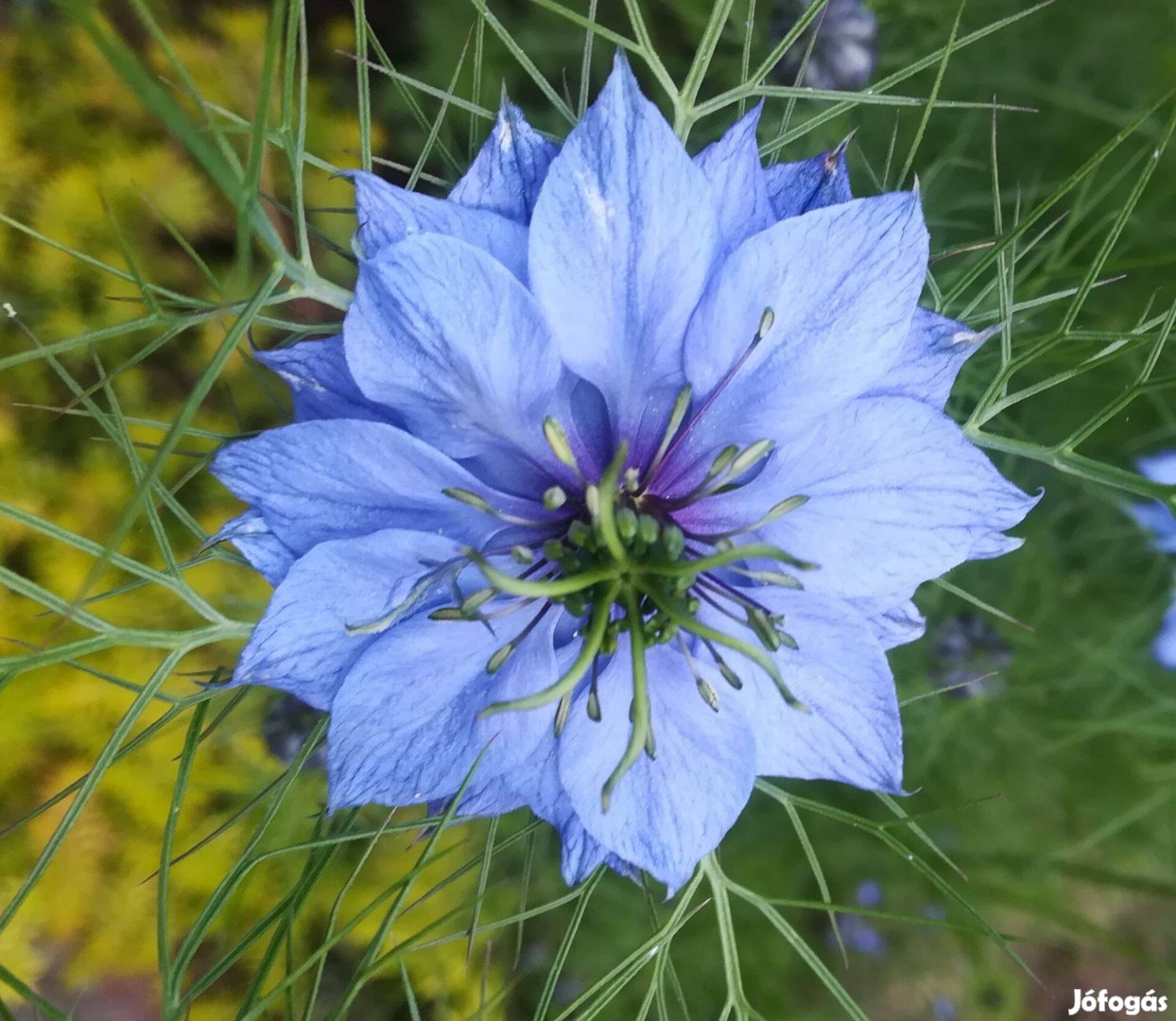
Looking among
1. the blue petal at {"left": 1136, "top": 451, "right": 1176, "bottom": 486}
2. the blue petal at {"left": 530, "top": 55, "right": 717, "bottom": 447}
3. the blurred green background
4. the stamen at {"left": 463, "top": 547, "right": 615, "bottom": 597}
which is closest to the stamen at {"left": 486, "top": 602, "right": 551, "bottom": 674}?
the stamen at {"left": 463, "top": 547, "right": 615, "bottom": 597}

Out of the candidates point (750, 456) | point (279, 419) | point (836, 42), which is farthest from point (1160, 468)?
point (279, 419)

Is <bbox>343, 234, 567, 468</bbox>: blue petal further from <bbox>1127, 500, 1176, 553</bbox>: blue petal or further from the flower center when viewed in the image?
<bbox>1127, 500, 1176, 553</bbox>: blue petal

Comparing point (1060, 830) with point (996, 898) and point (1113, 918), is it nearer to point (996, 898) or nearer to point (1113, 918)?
point (1113, 918)

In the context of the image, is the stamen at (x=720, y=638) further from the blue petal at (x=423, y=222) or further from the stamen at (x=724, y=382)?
the blue petal at (x=423, y=222)

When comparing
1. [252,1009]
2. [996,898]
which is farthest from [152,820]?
[996,898]

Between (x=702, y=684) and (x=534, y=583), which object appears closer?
(x=534, y=583)

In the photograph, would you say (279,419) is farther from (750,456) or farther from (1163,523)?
(1163,523)

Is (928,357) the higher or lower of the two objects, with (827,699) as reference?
higher

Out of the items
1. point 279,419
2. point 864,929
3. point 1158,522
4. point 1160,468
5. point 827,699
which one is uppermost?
point 827,699
